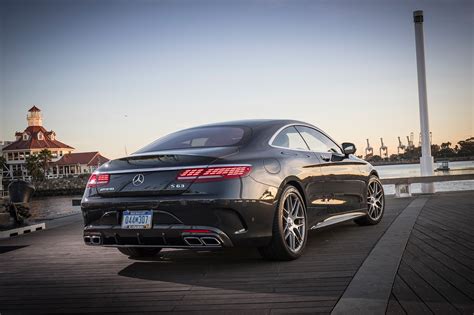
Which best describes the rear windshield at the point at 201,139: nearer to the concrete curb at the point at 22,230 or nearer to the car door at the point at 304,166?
the car door at the point at 304,166

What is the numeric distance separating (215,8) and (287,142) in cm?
1316

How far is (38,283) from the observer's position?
13.2ft

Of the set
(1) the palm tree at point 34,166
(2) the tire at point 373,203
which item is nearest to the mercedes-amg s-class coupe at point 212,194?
(2) the tire at point 373,203

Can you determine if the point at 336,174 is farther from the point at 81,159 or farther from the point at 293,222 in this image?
the point at 81,159

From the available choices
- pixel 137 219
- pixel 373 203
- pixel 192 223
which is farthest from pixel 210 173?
pixel 373 203

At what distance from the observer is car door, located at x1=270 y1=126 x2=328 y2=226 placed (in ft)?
15.1

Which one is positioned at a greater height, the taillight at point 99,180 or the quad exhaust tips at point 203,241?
the taillight at point 99,180

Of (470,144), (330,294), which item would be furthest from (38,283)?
(470,144)

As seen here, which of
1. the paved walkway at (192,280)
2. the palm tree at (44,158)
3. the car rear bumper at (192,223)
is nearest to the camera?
the paved walkway at (192,280)

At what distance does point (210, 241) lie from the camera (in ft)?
12.8

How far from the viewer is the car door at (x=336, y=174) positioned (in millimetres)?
5387

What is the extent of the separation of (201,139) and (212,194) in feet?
3.37

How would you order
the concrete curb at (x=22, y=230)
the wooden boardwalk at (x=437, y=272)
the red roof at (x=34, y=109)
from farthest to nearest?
the red roof at (x=34, y=109) → the concrete curb at (x=22, y=230) → the wooden boardwalk at (x=437, y=272)

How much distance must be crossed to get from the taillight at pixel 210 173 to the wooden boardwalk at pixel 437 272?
148 centimetres
